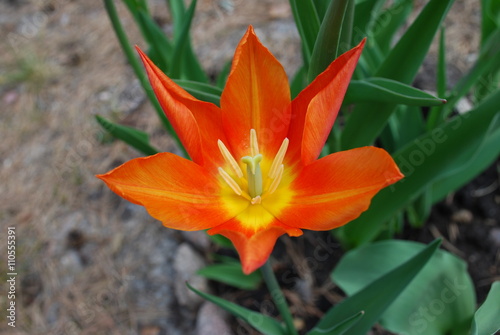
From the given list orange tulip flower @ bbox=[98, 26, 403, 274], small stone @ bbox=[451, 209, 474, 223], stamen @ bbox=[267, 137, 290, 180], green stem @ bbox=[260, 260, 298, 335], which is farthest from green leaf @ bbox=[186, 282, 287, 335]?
small stone @ bbox=[451, 209, 474, 223]

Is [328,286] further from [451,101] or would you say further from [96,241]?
[96,241]

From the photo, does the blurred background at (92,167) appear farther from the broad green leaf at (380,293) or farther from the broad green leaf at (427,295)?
the broad green leaf at (380,293)

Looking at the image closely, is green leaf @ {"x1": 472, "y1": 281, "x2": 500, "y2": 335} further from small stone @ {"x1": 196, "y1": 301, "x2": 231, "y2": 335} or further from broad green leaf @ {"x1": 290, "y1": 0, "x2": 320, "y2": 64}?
small stone @ {"x1": 196, "y1": 301, "x2": 231, "y2": 335}

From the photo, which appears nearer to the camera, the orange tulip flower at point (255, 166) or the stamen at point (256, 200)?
the orange tulip flower at point (255, 166)

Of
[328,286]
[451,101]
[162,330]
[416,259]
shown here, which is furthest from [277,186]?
[162,330]

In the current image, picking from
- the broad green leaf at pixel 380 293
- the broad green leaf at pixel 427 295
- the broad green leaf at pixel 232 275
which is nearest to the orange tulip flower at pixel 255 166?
the broad green leaf at pixel 380 293
